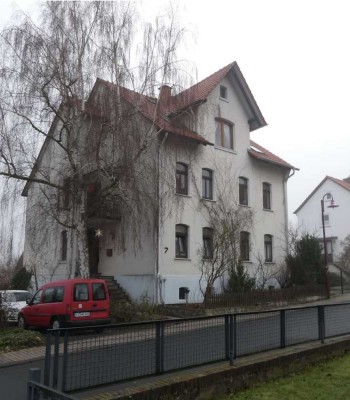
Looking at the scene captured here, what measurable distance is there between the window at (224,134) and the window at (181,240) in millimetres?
5491

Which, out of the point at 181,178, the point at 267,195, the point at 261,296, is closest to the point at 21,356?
the point at 261,296

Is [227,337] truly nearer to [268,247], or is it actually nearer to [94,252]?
[94,252]

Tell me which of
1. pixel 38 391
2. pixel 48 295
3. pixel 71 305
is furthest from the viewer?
pixel 48 295

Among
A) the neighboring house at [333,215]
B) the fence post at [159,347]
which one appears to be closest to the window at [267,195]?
the neighboring house at [333,215]

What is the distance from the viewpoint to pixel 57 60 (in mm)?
17531

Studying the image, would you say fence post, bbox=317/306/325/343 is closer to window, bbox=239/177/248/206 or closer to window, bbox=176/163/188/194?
window, bbox=176/163/188/194

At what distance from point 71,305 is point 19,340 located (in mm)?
2487

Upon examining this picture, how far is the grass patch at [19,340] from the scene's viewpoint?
13112mm

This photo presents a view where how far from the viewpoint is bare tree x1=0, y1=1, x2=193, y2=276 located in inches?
680

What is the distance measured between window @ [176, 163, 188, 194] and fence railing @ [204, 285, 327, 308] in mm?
5931

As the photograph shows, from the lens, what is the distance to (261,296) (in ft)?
72.6

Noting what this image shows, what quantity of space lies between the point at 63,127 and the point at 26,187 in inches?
106

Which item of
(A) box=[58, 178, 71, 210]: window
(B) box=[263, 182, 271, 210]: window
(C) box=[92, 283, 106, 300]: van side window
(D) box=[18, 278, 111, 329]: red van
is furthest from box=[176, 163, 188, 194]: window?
(D) box=[18, 278, 111, 329]: red van

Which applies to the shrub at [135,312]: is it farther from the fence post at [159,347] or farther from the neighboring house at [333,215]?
the neighboring house at [333,215]
